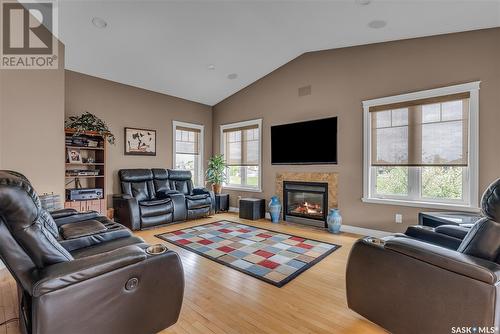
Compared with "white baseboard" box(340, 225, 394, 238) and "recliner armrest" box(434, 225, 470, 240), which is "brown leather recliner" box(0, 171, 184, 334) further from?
"white baseboard" box(340, 225, 394, 238)

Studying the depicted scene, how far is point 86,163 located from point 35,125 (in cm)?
115

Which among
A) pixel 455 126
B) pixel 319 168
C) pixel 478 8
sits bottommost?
pixel 319 168

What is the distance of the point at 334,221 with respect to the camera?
412 cm

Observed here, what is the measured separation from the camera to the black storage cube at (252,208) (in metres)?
5.10

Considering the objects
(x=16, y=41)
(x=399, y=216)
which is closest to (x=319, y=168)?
(x=399, y=216)

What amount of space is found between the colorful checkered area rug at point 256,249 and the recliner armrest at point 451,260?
4.06ft

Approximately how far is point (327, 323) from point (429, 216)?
6.69 ft

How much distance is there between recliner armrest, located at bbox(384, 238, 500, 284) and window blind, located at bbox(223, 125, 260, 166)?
4.20m

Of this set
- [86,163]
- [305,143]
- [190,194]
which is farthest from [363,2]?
[86,163]

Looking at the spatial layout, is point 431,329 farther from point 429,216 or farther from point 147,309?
point 429,216

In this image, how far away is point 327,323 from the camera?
71.2 inches

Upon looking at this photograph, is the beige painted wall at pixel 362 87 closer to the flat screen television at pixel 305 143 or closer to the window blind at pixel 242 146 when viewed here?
the flat screen television at pixel 305 143

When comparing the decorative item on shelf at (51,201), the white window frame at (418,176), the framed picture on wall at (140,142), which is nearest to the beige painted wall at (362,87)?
the white window frame at (418,176)

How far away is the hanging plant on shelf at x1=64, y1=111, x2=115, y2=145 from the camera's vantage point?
4020mm
